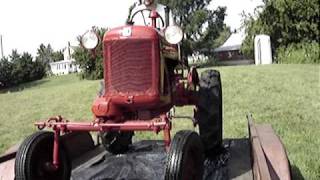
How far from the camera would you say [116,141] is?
21.4 ft

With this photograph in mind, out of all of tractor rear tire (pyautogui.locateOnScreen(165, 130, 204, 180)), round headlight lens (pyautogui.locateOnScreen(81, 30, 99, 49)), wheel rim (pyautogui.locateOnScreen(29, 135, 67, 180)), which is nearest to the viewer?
tractor rear tire (pyautogui.locateOnScreen(165, 130, 204, 180))

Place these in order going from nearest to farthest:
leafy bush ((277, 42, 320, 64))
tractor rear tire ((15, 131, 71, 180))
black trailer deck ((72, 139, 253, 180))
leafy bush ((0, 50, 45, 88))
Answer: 1. tractor rear tire ((15, 131, 71, 180))
2. black trailer deck ((72, 139, 253, 180))
3. leafy bush ((277, 42, 320, 64))
4. leafy bush ((0, 50, 45, 88))

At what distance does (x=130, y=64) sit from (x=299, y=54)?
25093 mm

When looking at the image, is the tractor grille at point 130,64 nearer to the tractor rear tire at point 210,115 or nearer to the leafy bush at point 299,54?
the tractor rear tire at point 210,115

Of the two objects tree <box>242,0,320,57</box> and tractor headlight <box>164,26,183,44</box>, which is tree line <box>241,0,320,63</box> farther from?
tractor headlight <box>164,26,183,44</box>

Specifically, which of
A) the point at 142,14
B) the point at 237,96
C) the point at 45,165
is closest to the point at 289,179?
the point at 45,165

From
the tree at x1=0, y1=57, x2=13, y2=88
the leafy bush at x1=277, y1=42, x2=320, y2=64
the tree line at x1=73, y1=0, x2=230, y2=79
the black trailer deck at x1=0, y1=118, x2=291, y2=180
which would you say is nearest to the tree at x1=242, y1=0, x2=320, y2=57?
the leafy bush at x1=277, y1=42, x2=320, y2=64

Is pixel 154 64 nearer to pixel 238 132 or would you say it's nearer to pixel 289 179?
pixel 289 179

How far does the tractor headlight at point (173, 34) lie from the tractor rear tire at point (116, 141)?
1605mm

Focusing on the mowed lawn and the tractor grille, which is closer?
the tractor grille

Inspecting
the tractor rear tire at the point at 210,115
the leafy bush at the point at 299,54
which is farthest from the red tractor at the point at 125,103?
the leafy bush at the point at 299,54

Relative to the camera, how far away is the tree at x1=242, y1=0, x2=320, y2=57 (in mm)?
30281

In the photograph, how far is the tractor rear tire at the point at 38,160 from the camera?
15.6 ft

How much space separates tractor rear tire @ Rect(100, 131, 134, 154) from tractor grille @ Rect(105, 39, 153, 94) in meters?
1.21
